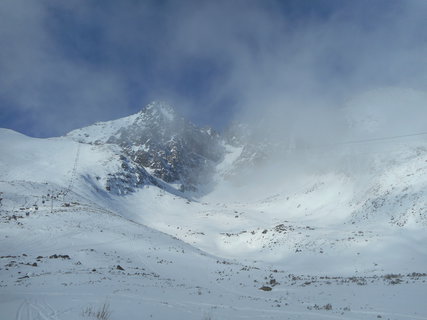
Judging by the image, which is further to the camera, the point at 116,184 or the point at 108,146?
the point at 108,146

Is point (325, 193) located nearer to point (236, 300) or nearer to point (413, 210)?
point (413, 210)

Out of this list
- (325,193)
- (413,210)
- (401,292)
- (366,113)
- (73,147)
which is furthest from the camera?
(366,113)

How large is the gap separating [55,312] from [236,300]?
10542 millimetres

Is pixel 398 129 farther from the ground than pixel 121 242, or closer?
farther from the ground

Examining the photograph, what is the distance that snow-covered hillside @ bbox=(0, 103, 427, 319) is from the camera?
15.3m

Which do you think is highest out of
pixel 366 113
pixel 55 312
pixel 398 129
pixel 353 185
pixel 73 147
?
pixel 366 113

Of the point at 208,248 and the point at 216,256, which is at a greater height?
the point at 208,248

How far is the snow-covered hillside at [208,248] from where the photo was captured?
50.3 feet

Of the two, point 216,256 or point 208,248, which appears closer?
point 216,256

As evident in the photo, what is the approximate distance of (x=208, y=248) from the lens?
66.8 meters

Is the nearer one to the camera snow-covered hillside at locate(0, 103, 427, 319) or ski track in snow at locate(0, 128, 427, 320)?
ski track in snow at locate(0, 128, 427, 320)

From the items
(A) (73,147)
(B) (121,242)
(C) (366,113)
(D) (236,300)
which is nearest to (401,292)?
(D) (236,300)

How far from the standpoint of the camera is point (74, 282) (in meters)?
19.2

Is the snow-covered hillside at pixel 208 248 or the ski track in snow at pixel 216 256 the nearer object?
the ski track in snow at pixel 216 256
